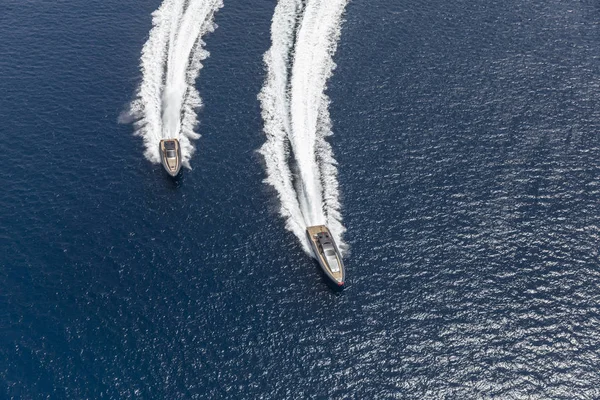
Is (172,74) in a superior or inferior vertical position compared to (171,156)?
superior

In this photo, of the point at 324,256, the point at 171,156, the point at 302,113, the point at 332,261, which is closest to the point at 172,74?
the point at 171,156

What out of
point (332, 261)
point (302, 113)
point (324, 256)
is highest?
point (302, 113)

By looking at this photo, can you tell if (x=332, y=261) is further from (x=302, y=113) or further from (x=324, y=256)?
(x=302, y=113)

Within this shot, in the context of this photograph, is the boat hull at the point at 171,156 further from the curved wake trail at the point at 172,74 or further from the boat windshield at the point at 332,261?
the boat windshield at the point at 332,261

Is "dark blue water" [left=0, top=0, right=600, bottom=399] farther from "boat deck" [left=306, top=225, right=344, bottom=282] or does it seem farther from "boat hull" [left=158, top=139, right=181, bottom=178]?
"boat deck" [left=306, top=225, right=344, bottom=282]

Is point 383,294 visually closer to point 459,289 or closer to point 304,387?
point 459,289

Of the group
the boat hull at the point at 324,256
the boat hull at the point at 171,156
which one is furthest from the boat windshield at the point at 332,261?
the boat hull at the point at 171,156

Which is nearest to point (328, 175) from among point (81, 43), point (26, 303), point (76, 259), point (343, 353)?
point (343, 353)
